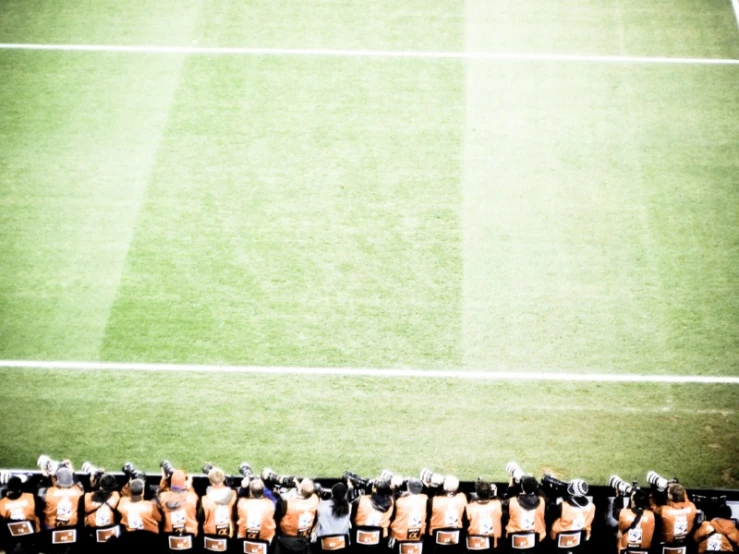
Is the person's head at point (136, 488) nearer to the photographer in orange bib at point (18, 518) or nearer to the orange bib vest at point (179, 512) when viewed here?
the orange bib vest at point (179, 512)

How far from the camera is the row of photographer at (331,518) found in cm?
668

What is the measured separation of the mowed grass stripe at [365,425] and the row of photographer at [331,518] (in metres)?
1.17

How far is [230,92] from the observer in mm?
11641

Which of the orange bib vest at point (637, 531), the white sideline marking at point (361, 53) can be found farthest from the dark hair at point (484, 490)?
the white sideline marking at point (361, 53)

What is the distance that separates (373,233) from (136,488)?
14.6 ft

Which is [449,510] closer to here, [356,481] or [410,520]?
[410,520]

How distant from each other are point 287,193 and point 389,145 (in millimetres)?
1579

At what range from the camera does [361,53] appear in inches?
480

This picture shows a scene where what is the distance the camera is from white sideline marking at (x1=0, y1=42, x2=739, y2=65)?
12.0 m

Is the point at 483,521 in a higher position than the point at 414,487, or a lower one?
lower

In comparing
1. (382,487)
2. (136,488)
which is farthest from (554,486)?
(136,488)

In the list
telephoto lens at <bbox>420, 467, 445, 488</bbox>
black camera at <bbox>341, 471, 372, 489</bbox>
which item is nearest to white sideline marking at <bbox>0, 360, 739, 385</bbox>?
black camera at <bbox>341, 471, 372, 489</bbox>

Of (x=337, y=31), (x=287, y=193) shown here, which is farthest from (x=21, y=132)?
(x=337, y=31)

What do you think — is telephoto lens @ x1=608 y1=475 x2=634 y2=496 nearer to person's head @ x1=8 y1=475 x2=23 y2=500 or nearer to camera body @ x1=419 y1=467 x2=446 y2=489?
camera body @ x1=419 y1=467 x2=446 y2=489
